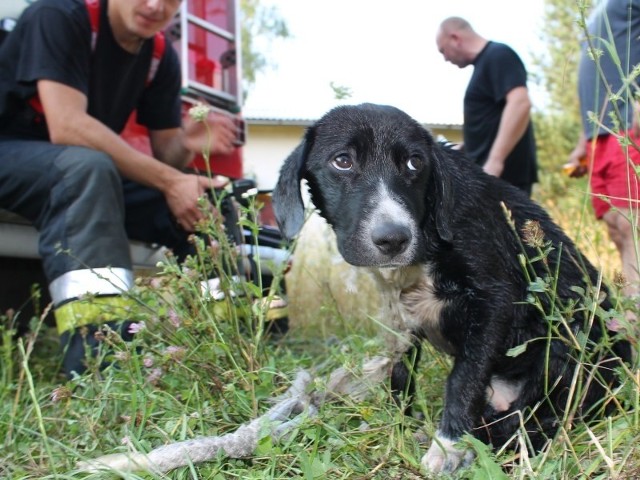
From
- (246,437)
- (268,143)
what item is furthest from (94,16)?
(268,143)

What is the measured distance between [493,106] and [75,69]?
3.35 meters

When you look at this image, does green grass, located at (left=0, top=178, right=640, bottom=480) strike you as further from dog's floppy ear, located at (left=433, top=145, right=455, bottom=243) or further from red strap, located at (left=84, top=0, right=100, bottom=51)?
red strap, located at (left=84, top=0, right=100, bottom=51)

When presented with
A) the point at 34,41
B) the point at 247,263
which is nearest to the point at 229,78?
the point at 34,41

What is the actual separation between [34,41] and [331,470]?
266 centimetres

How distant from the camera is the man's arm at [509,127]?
5.17m

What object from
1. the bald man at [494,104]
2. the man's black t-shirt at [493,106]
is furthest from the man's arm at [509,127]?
the man's black t-shirt at [493,106]

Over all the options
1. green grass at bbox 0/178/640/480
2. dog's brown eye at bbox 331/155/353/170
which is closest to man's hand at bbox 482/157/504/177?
green grass at bbox 0/178/640/480

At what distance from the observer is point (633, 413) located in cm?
199

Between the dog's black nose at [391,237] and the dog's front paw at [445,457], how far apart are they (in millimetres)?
593

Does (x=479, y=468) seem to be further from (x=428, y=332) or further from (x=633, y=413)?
(x=428, y=332)

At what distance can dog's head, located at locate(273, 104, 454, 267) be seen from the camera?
2252 millimetres

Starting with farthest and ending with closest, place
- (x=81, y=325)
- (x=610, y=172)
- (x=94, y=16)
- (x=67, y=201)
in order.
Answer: (x=610, y=172)
(x=94, y=16)
(x=67, y=201)
(x=81, y=325)

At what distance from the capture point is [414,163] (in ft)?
8.07

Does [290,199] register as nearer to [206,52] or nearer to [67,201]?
[67,201]
